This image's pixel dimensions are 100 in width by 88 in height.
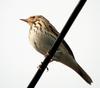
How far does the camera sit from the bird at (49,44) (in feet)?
27.7

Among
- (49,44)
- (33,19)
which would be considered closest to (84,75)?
(49,44)

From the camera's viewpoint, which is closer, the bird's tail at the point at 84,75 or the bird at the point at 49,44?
the bird's tail at the point at 84,75

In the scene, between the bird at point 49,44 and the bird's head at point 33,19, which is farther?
the bird's head at point 33,19

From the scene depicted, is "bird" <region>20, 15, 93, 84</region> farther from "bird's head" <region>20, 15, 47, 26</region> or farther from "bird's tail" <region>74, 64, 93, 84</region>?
"bird's head" <region>20, 15, 47, 26</region>

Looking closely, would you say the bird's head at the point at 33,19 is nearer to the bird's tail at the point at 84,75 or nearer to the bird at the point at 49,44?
the bird at the point at 49,44

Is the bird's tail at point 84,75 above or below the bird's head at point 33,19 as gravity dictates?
above

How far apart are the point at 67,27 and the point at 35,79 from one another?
0.94 meters

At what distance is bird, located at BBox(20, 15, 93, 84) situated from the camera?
8.45 meters

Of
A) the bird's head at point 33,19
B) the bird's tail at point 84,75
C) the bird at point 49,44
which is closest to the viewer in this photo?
the bird's tail at point 84,75

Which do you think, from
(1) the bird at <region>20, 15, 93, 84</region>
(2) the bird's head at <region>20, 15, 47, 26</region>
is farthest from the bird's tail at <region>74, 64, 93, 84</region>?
(2) the bird's head at <region>20, 15, 47, 26</region>

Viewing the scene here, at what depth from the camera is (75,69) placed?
8.44 meters

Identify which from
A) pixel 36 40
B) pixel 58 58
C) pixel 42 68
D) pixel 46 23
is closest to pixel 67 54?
pixel 58 58

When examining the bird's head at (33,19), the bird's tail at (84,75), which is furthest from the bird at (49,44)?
the bird's head at (33,19)

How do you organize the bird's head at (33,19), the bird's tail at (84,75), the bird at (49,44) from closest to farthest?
the bird's tail at (84,75)
the bird at (49,44)
the bird's head at (33,19)
